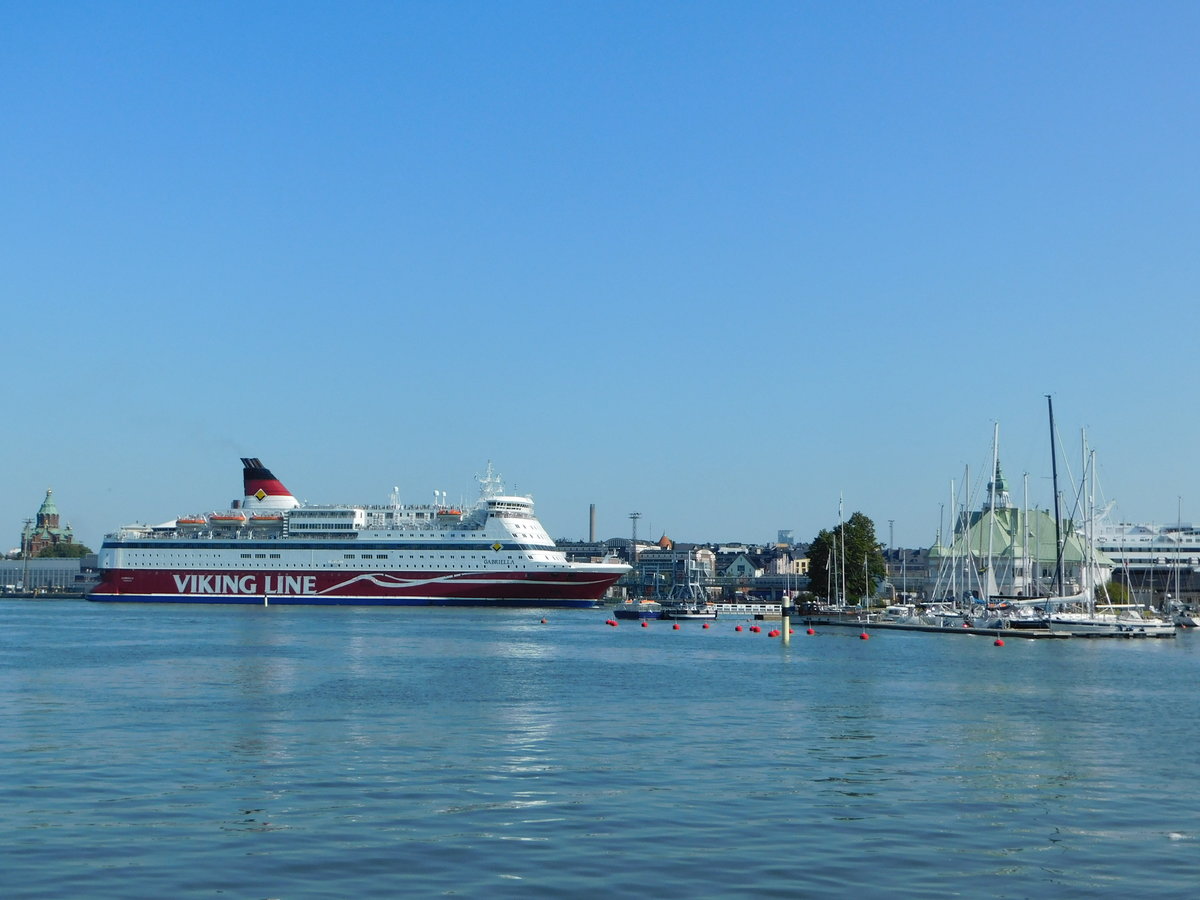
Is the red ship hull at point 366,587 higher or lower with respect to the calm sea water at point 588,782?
higher

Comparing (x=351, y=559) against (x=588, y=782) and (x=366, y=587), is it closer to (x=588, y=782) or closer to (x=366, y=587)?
(x=366, y=587)

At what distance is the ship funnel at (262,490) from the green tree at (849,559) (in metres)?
44.4

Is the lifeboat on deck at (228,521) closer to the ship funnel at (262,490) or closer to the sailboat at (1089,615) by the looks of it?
the ship funnel at (262,490)

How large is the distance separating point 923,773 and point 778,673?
2294 cm

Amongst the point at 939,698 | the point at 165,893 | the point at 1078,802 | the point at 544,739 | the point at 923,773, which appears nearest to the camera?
the point at 165,893

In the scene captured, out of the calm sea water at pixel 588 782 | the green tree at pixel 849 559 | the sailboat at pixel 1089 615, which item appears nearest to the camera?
the calm sea water at pixel 588 782

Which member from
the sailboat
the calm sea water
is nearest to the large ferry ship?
the sailboat

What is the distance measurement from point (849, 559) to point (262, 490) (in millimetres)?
50499

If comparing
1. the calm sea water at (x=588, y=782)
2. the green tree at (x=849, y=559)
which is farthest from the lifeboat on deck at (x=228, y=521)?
the calm sea water at (x=588, y=782)

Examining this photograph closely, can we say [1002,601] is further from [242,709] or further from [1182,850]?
[1182,850]

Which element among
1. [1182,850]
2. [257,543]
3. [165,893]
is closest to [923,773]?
[1182,850]

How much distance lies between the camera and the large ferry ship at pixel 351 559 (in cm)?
10625

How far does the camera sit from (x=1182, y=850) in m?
16.2

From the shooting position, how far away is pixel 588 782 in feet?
68.1
